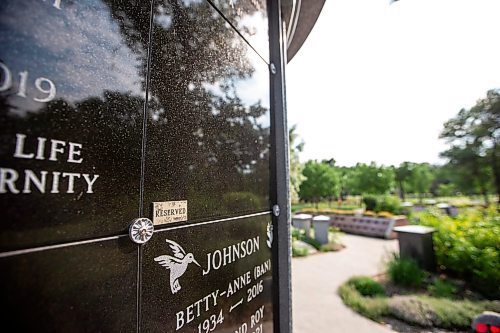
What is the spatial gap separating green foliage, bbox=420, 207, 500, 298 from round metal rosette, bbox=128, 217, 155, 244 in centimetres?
779

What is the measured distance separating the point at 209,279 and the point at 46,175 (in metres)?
0.96

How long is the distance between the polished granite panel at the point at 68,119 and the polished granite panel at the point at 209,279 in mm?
297

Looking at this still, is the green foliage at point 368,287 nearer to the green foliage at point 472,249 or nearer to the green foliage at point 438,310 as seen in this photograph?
the green foliage at point 438,310

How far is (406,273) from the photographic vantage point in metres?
6.57

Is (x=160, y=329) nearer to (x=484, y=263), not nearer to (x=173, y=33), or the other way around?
(x=173, y=33)

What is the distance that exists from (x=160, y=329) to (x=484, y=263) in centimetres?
775

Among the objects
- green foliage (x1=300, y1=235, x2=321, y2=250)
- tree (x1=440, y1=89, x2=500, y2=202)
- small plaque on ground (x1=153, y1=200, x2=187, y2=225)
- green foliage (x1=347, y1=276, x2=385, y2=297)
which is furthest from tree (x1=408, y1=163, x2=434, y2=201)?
small plaque on ground (x1=153, y1=200, x2=187, y2=225)

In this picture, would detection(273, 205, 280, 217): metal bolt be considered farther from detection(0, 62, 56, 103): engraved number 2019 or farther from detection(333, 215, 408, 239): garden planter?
detection(333, 215, 408, 239): garden planter

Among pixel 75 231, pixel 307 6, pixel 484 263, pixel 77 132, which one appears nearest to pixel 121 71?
pixel 77 132

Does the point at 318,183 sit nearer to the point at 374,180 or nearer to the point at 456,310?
the point at 374,180

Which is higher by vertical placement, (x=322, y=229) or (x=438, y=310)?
(x=322, y=229)

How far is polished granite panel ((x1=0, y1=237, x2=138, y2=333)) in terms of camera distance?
0.71 m

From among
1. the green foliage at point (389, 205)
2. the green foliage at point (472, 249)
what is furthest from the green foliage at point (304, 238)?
the green foliage at point (389, 205)

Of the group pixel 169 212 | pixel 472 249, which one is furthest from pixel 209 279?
pixel 472 249
